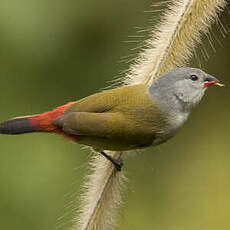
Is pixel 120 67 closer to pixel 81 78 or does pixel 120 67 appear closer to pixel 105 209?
pixel 81 78

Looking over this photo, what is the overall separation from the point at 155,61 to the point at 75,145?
194 centimetres

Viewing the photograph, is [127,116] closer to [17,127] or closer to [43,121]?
[43,121]

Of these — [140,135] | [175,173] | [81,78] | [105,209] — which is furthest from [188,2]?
[81,78]

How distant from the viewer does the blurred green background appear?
4910mm

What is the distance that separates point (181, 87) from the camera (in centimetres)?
364

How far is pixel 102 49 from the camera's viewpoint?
18.5 ft

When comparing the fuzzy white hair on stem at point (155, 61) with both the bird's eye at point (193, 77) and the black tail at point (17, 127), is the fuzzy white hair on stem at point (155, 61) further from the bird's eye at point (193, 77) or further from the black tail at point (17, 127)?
the black tail at point (17, 127)

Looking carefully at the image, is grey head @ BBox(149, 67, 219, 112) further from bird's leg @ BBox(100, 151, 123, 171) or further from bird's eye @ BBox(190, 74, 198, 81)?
bird's leg @ BBox(100, 151, 123, 171)

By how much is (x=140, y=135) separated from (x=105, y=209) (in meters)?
0.54

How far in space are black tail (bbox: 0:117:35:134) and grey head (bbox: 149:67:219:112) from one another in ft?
2.28

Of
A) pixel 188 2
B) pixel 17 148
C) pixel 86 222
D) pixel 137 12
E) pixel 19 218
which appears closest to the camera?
pixel 86 222

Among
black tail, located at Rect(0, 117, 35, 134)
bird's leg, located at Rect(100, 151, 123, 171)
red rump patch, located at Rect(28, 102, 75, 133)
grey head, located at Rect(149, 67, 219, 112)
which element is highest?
grey head, located at Rect(149, 67, 219, 112)

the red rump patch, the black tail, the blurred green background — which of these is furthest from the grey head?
the blurred green background

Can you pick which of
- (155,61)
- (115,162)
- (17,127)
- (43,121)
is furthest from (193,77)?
(17,127)
